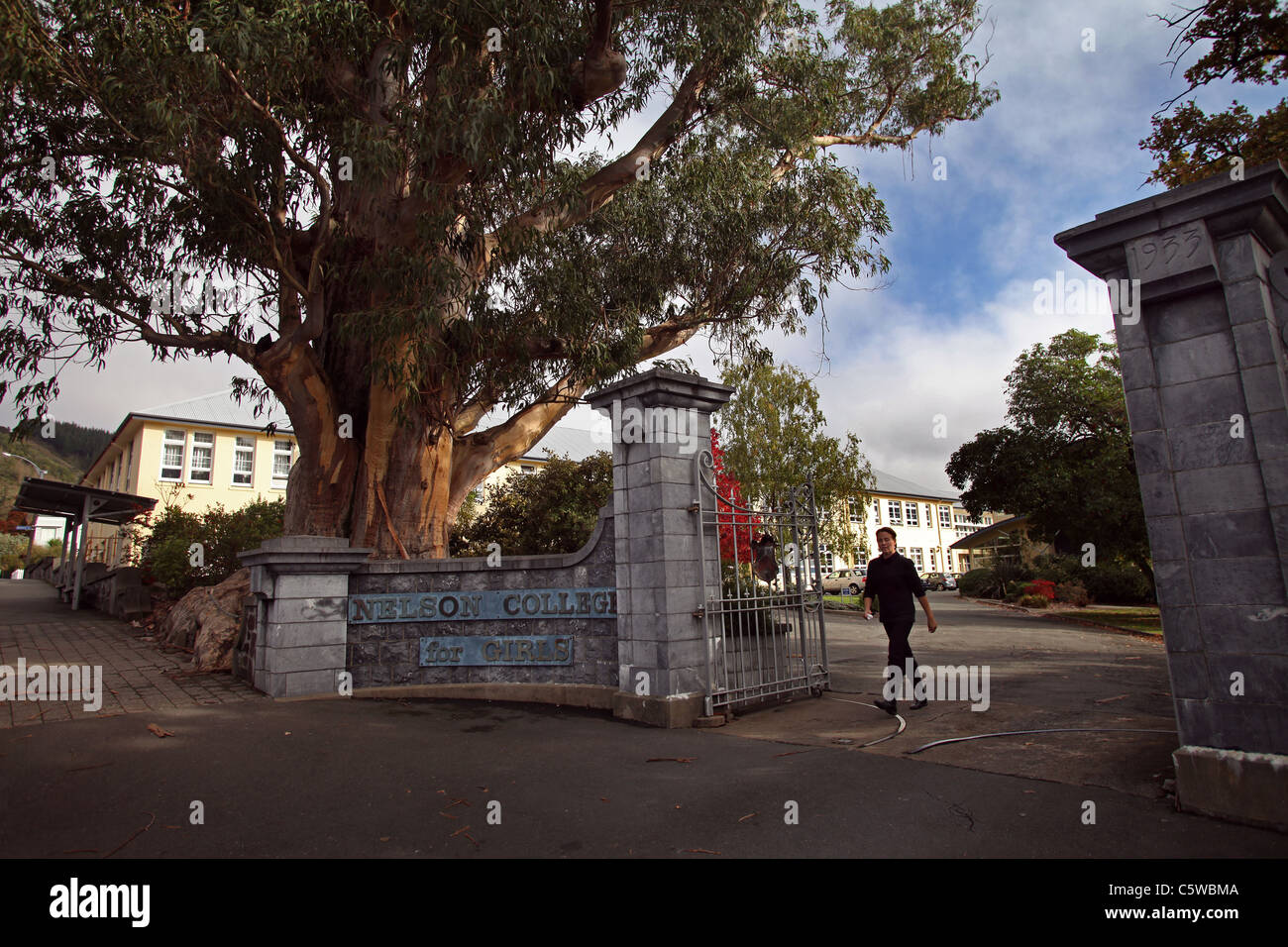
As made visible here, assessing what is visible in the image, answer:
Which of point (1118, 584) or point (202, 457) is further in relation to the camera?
point (202, 457)

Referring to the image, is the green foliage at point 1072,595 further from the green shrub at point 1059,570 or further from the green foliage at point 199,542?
the green foliage at point 199,542

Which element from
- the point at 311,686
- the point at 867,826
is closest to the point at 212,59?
the point at 311,686

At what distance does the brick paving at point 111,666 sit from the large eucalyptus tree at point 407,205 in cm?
260

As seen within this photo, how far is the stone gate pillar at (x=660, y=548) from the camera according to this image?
6652mm

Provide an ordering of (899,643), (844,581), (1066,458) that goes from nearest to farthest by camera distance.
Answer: (899,643)
(1066,458)
(844,581)

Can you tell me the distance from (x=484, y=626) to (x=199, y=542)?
10025mm

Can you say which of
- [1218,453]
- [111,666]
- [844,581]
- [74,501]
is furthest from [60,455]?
[1218,453]

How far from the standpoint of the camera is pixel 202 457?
3136 centimetres

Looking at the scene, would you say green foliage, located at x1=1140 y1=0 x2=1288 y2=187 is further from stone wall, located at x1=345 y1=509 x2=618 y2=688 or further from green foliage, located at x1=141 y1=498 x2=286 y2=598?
green foliage, located at x1=141 y1=498 x2=286 y2=598

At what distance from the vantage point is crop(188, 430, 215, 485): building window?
3105cm

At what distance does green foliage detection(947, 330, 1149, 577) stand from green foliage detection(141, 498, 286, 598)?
20.3m

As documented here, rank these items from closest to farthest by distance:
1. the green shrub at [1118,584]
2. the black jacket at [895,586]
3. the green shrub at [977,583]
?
the black jacket at [895,586], the green shrub at [1118,584], the green shrub at [977,583]

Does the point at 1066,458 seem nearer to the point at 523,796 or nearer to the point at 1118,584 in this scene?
the point at 1118,584

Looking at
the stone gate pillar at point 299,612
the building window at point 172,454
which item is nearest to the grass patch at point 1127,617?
the stone gate pillar at point 299,612
